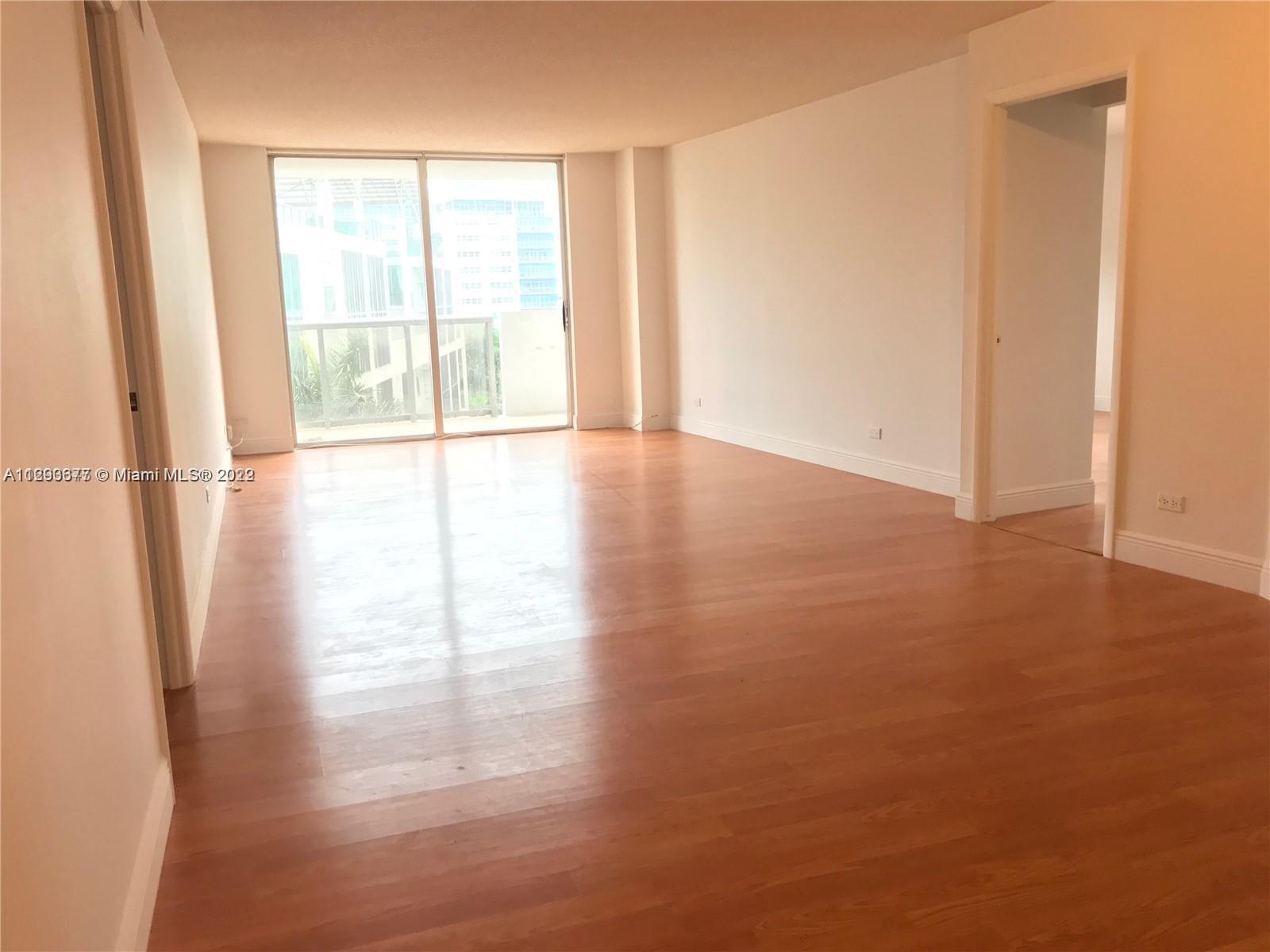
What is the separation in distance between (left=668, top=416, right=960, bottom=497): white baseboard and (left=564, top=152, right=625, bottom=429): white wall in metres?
1.06

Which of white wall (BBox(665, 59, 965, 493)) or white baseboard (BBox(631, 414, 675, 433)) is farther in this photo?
white baseboard (BBox(631, 414, 675, 433))

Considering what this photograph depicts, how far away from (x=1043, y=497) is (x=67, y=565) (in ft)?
16.3

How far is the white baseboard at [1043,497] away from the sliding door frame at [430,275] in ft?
16.8

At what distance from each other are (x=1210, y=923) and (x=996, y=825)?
0.46 m

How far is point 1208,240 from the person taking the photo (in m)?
3.88

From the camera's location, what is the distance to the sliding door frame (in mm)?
8391

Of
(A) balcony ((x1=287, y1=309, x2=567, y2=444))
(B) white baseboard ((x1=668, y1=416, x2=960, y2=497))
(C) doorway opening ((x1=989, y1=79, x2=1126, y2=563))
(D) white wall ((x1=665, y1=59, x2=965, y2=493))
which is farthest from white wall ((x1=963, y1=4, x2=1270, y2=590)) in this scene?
(A) balcony ((x1=287, y1=309, x2=567, y2=444))

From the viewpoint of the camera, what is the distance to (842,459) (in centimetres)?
684

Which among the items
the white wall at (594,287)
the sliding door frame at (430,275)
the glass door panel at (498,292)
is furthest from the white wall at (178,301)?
the white wall at (594,287)

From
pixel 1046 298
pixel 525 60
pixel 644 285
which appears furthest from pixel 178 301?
pixel 644 285

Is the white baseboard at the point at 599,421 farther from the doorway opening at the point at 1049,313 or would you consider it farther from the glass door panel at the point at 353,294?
the doorway opening at the point at 1049,313

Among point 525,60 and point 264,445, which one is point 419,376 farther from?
point 525,60

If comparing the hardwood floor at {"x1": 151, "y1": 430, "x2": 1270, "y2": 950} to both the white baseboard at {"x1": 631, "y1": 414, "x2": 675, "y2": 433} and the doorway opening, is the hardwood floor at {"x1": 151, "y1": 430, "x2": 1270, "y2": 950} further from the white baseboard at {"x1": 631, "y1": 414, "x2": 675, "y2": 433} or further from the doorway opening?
the white baseboard at {"x1": 631, "y1": 414, "x2": 675, "y2": 433}

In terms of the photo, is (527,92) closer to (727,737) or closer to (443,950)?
(727,737)
